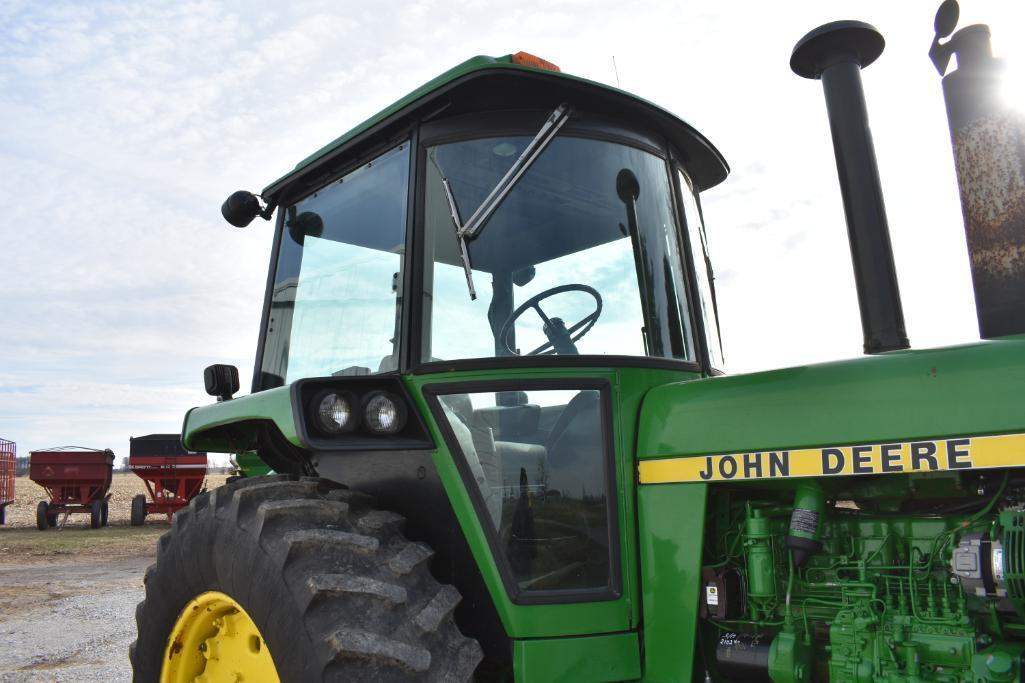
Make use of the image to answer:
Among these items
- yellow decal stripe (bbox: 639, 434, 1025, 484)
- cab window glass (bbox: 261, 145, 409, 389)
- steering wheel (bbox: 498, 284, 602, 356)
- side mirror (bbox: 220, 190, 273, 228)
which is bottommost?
yellow decal stripe (bbox: 639, 434, 1025, 484)

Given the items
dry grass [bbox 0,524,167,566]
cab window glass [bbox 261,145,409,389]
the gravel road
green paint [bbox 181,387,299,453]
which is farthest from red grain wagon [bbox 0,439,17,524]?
cab window glass [bbox 261,145,409,389]

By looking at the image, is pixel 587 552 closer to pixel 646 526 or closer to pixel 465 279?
pixel 646 526

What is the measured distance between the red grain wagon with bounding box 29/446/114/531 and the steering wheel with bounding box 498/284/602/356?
51.9 feet

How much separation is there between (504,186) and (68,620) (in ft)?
19.8

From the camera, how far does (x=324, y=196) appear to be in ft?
11.0

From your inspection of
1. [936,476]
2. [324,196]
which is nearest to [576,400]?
[936,476]

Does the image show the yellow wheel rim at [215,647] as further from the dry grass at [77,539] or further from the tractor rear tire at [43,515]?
the tractor rear tire at [43,515]

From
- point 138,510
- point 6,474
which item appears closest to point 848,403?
point 138,510

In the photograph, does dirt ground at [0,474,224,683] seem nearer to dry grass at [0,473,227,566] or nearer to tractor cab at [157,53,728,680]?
dry grass at [0,473,227,566]

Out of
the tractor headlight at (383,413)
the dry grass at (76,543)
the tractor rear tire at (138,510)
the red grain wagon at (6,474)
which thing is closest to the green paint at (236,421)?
the tractor headlight at (383,413)

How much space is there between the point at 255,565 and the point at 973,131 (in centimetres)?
257

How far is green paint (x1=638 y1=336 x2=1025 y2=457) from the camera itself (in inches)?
83.6

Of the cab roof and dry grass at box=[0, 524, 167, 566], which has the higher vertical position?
the cab roof

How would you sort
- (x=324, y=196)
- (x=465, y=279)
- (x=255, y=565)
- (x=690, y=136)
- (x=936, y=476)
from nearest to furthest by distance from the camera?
(x=936, y=476) < (x=255, y=565) < (x=465, y=279) < (x=690, y=136) < (x=324, y=196)
